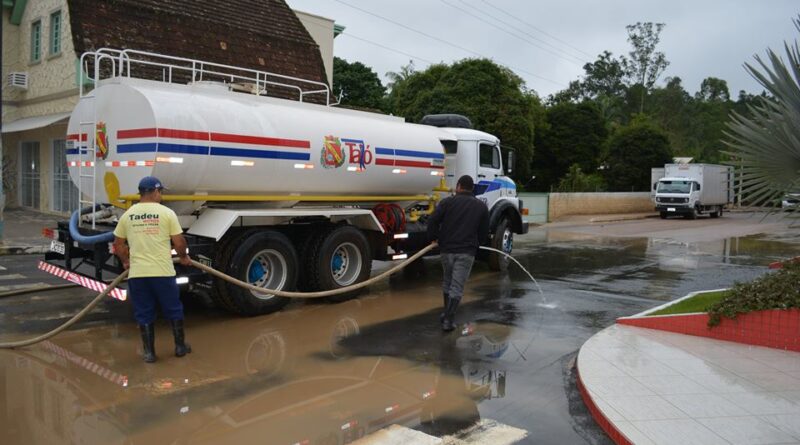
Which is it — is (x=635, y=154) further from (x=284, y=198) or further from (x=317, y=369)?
(x=317, y=369)

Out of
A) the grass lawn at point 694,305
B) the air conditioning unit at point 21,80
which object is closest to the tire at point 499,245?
the grass lawn at point 694,305

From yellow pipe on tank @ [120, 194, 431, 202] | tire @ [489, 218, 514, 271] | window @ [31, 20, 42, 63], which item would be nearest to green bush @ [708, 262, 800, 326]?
yellow pipe on tank @ [120, 194, 431, 202]

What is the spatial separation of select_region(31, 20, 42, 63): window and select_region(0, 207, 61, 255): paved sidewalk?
15.9 ft

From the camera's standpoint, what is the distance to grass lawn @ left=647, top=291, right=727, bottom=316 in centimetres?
814

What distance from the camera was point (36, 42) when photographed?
20.2 m

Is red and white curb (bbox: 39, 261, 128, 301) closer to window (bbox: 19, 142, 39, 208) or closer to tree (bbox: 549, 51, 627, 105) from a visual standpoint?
window (bbox: 19, 142, 39, 208)

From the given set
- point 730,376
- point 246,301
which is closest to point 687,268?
point 730,376

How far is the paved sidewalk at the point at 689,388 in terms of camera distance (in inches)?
187

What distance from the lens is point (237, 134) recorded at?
26.1 feet

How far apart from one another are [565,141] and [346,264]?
104ft

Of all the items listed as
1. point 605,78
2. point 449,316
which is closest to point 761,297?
point 449,316

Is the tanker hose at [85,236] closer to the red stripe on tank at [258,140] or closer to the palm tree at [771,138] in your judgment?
the red stripe on tank at [258,140]

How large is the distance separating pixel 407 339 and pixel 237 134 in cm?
323

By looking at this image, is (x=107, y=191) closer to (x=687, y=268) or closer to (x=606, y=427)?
(x=606, y=427)
